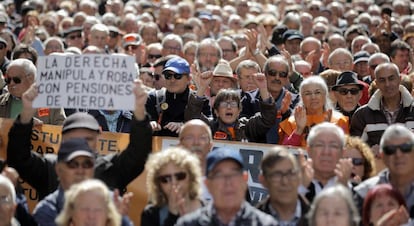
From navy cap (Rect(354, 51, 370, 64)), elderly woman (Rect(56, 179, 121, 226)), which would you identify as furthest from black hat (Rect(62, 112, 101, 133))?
navy cap (Rect(354, 51, 370, 64))

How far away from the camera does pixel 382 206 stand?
8938 millimetres

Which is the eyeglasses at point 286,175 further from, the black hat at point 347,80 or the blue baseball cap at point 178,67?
the black hat at point 347,80

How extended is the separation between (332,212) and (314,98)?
366cm

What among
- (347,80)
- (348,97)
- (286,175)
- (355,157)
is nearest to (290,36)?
(347,80)

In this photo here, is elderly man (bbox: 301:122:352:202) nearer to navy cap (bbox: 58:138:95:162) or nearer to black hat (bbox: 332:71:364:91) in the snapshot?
navy cap (bbox: 58:138:95:162)

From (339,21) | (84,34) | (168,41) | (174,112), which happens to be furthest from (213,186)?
(339,21)

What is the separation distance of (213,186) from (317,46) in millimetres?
8919

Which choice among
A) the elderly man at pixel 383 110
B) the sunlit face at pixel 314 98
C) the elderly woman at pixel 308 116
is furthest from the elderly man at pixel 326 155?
the elderly man at pixel 383 110

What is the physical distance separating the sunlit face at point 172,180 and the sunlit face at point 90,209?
768 mm

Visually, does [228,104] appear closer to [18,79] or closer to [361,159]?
[18,79]

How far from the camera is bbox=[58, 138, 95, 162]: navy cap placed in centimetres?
934

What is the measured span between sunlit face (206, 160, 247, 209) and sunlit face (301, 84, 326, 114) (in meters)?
3.19

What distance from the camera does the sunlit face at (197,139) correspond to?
10.2 m

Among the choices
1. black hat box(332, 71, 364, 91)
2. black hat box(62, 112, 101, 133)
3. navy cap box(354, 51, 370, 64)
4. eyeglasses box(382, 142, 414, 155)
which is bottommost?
eyeglasses box(382, 142, 414, 155)
